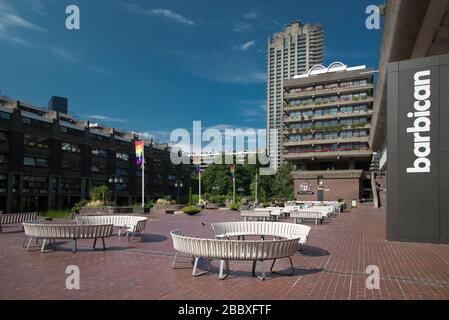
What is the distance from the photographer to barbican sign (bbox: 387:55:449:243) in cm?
1182

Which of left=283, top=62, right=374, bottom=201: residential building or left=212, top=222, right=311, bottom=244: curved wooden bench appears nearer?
left=212, top=222, right=311, bottom=244: curved wooden bench

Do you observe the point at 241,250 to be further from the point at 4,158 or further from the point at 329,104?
the point at 329,104

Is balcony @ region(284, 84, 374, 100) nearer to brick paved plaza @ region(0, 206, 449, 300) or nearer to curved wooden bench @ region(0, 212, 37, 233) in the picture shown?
brick paved plaza @ region(0, 206, 449, 300)

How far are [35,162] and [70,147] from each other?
339 inches

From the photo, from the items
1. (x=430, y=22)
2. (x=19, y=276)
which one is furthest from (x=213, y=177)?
(x=19, y=276)

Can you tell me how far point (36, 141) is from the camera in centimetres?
5703

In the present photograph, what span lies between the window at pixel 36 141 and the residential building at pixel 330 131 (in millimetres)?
45002

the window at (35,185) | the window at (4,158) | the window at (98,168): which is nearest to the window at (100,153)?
the window at (98,168)

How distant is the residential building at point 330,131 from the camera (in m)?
66.2

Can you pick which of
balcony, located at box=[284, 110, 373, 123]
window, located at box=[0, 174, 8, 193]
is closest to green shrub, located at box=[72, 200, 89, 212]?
window, located at box=[0, 174, 8, 193]

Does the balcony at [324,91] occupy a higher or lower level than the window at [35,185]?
higher

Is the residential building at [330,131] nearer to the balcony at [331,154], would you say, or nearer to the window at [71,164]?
the balcony at [331,154]
